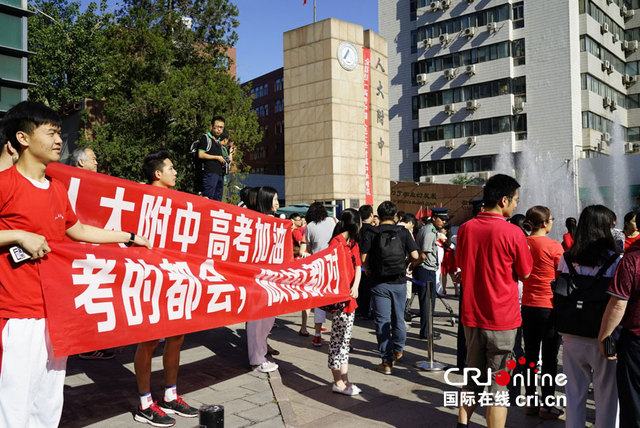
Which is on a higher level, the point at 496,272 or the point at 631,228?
the point at 631,228

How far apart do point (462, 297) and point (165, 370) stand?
2754mm

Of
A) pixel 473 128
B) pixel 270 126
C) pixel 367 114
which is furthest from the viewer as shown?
pixel 270 126

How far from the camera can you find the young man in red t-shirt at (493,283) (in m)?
4.06

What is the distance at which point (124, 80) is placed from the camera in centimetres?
1927

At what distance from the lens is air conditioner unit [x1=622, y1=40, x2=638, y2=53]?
4681cm

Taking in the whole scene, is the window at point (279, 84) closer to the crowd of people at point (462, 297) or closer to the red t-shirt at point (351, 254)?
the crowd of people at point (462, 297)

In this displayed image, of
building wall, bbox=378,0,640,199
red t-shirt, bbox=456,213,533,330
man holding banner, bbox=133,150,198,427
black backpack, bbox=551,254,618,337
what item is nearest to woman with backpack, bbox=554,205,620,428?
black backpack, bbox=551,254,618,337

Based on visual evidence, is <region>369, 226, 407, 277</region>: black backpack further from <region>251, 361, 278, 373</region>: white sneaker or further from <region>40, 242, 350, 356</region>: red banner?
<region>251, 361, 278, 373</region>: white sneaker

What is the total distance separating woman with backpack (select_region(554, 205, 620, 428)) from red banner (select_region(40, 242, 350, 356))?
2457 mm

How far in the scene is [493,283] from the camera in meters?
4.13

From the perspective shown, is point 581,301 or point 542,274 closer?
point 581,301

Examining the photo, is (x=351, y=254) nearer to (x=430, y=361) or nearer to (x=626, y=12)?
(x=430, y=361)

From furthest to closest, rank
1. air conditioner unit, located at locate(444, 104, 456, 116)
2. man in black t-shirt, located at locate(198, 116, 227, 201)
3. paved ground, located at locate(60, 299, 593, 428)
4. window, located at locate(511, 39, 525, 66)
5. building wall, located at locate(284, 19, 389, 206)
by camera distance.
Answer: air conditioner unit, located at locate(444, 104, 456, 116)
window, located at locate(511, 39, 525, 66)
building wall, located at locate(284, 19, 389, 206)
man in black t-shirt, located at locate(198, 116, 227, 201)
paved ground, located at locate(60, 299, 593, 428)

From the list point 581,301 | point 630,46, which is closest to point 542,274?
point 581,301
